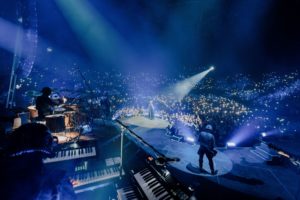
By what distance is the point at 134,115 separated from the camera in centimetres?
1730

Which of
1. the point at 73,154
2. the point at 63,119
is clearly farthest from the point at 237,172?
the point at 63,119

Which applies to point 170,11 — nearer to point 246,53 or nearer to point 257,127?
point 246,53

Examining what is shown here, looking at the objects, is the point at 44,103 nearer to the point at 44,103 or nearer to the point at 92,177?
the point at 44,103

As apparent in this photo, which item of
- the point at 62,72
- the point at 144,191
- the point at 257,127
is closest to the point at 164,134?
the point at 257,127

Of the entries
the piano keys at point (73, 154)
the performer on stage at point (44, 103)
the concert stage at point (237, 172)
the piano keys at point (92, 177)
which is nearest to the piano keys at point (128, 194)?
the piano keys at point (92, 177)

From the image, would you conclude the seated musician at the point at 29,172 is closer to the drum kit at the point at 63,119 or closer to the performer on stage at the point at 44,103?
the performer on stage at the point at 44,103

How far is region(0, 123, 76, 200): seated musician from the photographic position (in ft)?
7.86

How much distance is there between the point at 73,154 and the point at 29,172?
3054 mm

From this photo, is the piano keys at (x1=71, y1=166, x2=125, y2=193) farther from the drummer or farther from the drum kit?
the drum kit

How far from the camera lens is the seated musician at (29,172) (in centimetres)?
239

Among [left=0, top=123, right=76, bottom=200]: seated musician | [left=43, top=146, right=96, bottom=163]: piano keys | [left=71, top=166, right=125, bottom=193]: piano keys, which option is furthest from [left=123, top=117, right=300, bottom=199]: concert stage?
[left=0, top=123, right=76, bottom=200]: seated musician

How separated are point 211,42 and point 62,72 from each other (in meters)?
33.7

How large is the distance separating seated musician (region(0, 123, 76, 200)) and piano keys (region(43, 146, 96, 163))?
202cm

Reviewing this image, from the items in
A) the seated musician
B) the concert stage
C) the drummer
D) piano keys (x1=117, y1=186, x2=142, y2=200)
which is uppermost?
the drummer
